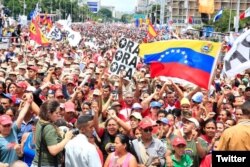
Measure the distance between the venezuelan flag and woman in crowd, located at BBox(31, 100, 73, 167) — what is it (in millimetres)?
4455

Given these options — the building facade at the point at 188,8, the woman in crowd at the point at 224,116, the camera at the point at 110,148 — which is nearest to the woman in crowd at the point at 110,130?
the camera at the point at 110,148

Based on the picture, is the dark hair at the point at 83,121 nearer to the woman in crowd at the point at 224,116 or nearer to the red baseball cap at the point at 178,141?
the red baseball cap at the point at 178,141

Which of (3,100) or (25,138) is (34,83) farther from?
(25,138)

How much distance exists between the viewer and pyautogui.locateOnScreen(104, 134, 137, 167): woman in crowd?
6.49 meters

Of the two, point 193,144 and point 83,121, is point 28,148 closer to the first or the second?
point 83,121

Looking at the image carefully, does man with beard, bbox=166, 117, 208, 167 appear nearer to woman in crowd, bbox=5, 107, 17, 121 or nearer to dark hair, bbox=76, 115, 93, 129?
dark hair, bbox=76, 115, 93, 129

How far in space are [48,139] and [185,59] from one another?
502cm

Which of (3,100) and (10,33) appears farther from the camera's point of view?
(10,33)

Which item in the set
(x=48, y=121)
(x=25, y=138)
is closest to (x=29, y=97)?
(x=25, y=138)

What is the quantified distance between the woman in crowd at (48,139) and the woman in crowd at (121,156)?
0.50 m

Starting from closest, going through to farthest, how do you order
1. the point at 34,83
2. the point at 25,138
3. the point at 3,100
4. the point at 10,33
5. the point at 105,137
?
1. the point at 25,138
2. the point at 105,137
3. the point at 3,100
4. the point at 34,83
5. the point at 10,33

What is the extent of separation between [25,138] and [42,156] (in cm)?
75

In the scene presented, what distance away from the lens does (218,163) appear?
4355 millimetres

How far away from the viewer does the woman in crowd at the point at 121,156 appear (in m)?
6.49
